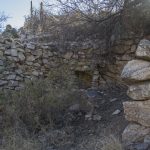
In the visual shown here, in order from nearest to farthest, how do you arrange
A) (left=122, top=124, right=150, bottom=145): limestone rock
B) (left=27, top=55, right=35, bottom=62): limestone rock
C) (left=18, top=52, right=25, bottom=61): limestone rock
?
1. (left=122, top=124, right=150, bottom=145): limestone rock
2. (left=18, top=52, right=25, bottom=61): limestone rock
3. (left=27, top=55, right=35, bottom=62): limestone rock

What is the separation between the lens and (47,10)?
8117 millimetres

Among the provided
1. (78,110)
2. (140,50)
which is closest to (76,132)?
(78,110)

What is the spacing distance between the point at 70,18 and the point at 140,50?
2652mm

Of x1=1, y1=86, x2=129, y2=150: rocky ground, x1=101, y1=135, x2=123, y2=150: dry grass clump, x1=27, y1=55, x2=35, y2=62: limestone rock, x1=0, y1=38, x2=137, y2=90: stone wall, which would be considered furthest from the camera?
x1=27, y1=55, x2=35, y2=62: limestone rock

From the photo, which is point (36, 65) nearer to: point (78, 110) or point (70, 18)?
point (70, 18)

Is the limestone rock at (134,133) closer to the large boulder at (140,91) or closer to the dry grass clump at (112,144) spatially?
the dry grass clump at (112,144)

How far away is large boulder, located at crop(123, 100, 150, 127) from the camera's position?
5230mm

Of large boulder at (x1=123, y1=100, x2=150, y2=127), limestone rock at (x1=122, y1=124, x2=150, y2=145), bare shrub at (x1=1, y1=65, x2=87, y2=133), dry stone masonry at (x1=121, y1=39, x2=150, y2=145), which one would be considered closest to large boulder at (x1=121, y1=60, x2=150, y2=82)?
dry stone masonry at (x1=121, y1=39, x2=150, y2=145)

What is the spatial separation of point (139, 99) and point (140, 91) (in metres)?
0.11

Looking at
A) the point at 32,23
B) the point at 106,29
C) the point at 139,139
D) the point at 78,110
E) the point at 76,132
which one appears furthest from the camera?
the point at 32,23

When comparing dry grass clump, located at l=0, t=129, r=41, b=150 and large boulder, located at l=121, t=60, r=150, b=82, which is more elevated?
large boulder, located at l=121, t=60, r=150, b=82

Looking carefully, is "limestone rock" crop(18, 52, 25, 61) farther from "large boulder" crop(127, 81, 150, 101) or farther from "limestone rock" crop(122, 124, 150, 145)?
"limestone rock" crop(122, 124, 150, 145)

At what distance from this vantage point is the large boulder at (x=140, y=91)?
530 centimetres

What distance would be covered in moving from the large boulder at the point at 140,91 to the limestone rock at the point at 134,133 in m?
0.40
